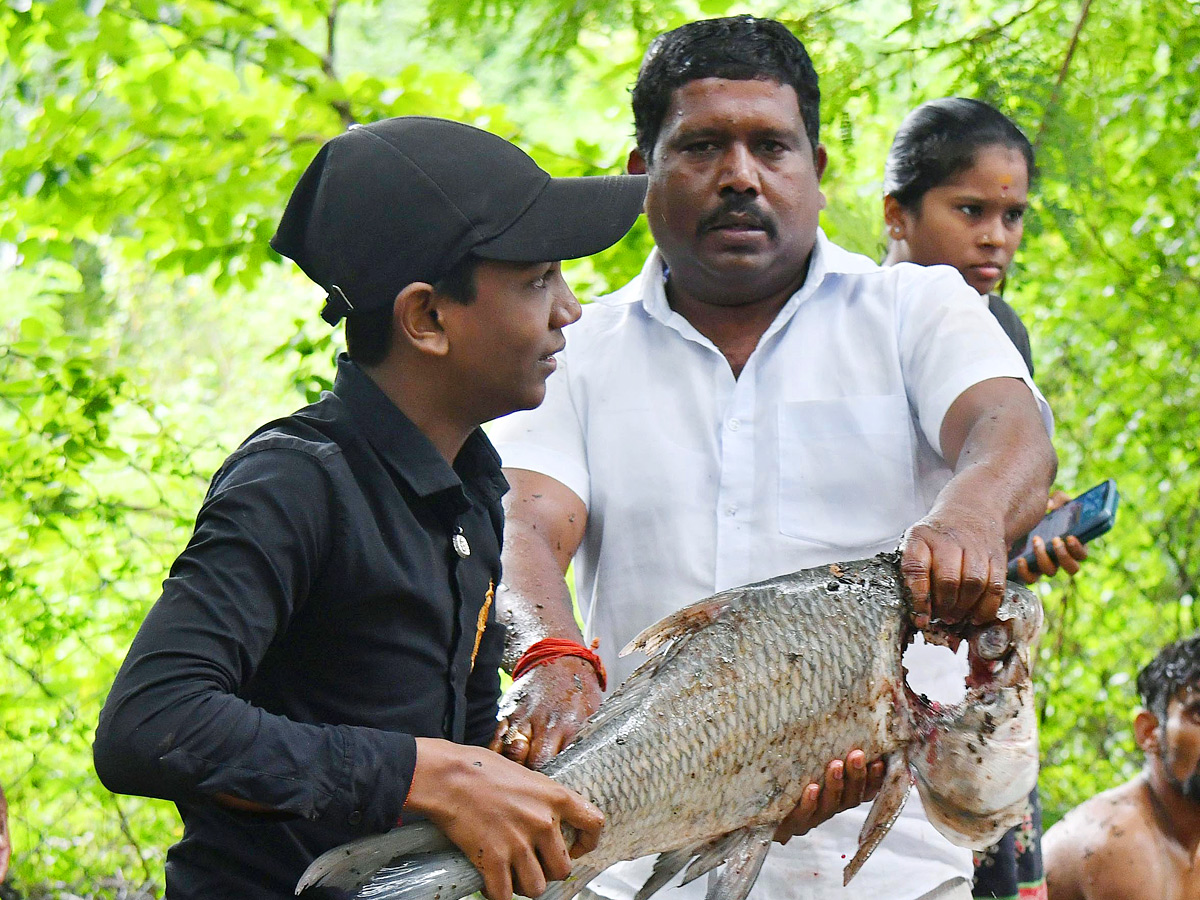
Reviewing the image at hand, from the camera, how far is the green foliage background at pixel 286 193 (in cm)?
523

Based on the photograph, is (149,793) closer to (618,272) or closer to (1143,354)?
(618,272)

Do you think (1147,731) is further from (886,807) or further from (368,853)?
(368,853)

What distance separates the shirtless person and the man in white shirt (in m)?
2.46

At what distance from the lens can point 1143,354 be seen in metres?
7.08

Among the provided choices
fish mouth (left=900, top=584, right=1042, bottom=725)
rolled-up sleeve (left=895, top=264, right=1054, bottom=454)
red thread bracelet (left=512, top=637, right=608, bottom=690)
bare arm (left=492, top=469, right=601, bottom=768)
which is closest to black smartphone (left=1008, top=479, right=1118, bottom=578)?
rolled-up sleeve (left=895, top=264, right=1054, bottom=454)

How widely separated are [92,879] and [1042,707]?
4715 mm

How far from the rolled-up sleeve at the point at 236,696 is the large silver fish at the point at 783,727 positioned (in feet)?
1.29

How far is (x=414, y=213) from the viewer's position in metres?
1.93

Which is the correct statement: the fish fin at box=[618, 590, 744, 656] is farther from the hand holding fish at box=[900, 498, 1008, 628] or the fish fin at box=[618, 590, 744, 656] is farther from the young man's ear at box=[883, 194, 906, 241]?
the young man's ear at box=[883, 194, 906, 241]

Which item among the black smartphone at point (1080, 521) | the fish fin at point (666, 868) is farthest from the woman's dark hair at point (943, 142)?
the fish fin at point (666, 868)

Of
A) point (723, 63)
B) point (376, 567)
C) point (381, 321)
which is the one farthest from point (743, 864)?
point (723, 63)

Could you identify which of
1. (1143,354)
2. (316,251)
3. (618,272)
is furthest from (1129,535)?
(316,251)

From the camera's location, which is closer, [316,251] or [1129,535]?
[316,251]

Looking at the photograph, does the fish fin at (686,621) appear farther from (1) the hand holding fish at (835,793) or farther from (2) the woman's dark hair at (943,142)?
(2) the woman's dark hair at (943,142)
